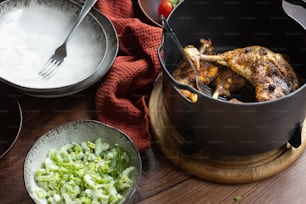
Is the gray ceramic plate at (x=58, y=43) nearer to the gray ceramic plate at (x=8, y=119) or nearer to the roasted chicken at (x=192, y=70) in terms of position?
the gray ceramic plate at (x=8, y=119)

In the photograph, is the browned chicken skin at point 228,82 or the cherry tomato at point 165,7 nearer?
the browned chicken skin at point 228,82

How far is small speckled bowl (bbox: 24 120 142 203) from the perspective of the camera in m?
1.21

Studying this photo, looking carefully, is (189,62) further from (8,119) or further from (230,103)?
(8,119)

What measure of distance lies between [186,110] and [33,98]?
1.39 feet

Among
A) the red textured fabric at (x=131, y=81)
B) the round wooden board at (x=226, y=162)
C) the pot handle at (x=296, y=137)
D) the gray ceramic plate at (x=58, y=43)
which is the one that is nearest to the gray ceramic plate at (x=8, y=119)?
the gray ceramic plate at (x=58, y=43)

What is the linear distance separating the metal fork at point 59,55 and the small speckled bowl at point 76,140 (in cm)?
18

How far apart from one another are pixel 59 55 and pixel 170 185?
1.43 ft

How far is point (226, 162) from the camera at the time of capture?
1273 mm

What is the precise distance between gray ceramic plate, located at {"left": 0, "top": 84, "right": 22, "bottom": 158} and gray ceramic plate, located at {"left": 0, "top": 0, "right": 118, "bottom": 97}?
0.11 ft

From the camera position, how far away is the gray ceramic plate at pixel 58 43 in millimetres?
1349

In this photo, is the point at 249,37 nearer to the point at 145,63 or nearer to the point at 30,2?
the point at 145,63

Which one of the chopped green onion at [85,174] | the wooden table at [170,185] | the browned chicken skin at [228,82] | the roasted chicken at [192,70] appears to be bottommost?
the wooden table at [170,185]

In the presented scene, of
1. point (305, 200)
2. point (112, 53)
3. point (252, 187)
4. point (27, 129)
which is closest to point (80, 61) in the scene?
point (112, 53)

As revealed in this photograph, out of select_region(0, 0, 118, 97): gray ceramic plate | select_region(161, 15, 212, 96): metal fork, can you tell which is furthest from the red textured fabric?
select_region(161, 15, 212, 96): metal fork
